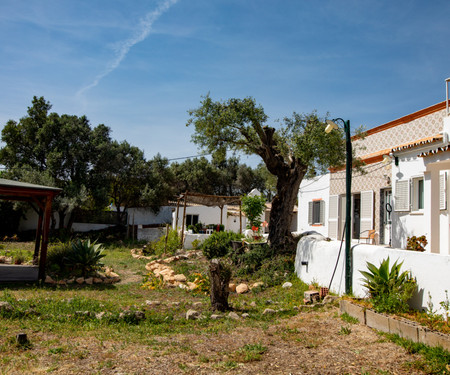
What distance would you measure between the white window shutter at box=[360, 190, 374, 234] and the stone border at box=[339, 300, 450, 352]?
7364mm

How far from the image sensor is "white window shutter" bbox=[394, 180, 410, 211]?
1130 centimetres

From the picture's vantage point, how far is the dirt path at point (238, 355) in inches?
191

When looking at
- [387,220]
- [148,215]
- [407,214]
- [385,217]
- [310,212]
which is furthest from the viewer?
[148,215]

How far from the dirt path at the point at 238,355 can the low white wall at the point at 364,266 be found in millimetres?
1284

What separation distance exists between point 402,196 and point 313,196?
7042 mm

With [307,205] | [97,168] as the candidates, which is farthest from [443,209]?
[97,168]

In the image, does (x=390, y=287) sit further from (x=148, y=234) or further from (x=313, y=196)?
(x=148, y=234)

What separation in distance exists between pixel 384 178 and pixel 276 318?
8.00m

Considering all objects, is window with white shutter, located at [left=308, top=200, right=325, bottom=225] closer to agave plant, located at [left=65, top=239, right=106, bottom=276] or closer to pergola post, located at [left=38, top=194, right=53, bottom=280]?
agave plant, located at [left=65, top=239, right=106, bottom=276]

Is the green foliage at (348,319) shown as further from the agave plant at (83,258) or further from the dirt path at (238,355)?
the agave plant at (83,258)

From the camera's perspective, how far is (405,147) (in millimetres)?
11281

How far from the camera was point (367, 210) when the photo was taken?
47.7ft

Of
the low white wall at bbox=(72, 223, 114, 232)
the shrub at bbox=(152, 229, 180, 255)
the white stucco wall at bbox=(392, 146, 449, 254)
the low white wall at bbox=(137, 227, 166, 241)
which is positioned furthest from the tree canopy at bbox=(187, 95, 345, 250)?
the low white wall at bbox=(72, 223, 114, 232)

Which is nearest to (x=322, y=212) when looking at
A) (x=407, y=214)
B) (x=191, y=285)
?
(x=407, y=214)
